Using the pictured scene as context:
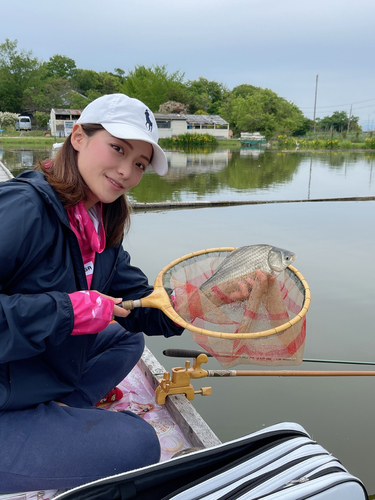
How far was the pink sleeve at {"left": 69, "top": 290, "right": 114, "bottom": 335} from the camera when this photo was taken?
4.23 ft

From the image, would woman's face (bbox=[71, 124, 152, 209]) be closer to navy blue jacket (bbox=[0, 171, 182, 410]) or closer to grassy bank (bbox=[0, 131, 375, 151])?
navy blue jacket (bbox=[0, 171, 182, 410])

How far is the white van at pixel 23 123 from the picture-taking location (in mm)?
43747

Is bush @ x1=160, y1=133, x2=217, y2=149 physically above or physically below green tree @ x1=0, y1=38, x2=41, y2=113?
below

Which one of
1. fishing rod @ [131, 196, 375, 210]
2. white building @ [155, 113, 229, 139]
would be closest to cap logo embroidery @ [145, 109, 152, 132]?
fishing rod @ [131, 196, 375, 210]

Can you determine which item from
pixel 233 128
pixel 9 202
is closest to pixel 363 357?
pixel 9 202

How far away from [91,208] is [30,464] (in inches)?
36.4

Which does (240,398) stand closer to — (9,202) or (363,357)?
(363,357)

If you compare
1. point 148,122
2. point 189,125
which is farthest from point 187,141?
point 148,122

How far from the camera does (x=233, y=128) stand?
164 ft

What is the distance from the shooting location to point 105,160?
4.74ft

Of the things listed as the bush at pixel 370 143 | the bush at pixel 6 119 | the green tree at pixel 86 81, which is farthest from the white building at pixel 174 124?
the green tree at pixel 86 81

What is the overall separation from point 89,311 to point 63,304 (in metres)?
0.09

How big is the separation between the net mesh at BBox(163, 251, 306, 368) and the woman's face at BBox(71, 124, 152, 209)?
0.48 metres

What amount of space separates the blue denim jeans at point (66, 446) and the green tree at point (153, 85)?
49727 millimetres
